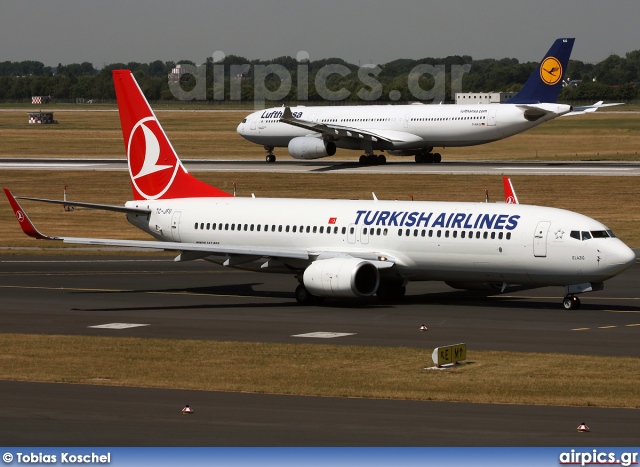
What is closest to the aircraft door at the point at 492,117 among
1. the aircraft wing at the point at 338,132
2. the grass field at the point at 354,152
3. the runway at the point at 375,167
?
the runway at the point at 375,167

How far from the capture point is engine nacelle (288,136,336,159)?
339ft

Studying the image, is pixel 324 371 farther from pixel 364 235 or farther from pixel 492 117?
pixel 492 117

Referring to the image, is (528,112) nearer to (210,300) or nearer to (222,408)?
(210,300)

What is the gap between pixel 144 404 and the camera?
2661 centimetres

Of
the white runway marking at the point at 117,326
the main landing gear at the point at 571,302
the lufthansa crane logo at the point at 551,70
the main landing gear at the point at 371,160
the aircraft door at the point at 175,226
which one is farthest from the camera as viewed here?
the main landing gear at the point at 371,160

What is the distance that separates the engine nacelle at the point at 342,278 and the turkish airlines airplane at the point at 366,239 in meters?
0.04

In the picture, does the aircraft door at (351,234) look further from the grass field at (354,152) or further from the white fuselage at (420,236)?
the grass field at (354,152)

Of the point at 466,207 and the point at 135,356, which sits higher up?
the point at 466,207

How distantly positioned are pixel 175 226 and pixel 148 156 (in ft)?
12.8

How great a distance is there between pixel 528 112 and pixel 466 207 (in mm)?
57836

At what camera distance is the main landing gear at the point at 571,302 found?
1716 inches

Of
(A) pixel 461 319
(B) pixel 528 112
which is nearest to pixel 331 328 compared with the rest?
(A) pixel 461 319

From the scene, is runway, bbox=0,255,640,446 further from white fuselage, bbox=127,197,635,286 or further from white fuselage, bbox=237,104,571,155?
white fuselage, bbox=237,104,571,155

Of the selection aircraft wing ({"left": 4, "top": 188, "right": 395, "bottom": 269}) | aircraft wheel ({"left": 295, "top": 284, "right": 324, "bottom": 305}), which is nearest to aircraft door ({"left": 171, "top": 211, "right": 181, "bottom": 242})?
aircraft wing ({"left": 4, "top": 188, "right": 395, "bottom": 269})
